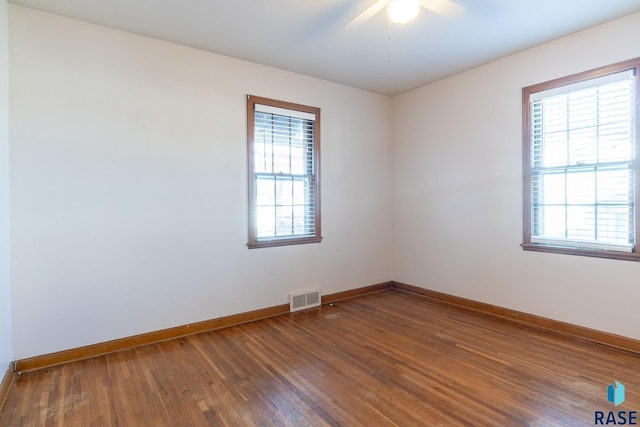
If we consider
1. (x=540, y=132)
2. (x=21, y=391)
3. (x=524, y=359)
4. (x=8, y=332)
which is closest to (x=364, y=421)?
(x=524, y=359)

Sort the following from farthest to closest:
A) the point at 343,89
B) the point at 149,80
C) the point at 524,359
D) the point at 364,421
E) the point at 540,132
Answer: the point at 343,89 < the point at 540,132 < the point at 149,80 < the point at 524,359 < the point at 364,421

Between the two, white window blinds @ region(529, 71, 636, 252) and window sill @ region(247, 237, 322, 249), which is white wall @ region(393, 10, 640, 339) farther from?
window sill @ region(247, 237, 322, 249)

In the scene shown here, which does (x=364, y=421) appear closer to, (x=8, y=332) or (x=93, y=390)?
(x=93, y=390)

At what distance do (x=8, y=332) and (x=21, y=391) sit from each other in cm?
44

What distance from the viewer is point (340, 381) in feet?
7.86

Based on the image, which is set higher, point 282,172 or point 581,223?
point 282,172

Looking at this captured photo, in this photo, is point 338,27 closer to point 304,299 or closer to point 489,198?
point 489,198

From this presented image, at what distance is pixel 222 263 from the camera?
3.48 metres

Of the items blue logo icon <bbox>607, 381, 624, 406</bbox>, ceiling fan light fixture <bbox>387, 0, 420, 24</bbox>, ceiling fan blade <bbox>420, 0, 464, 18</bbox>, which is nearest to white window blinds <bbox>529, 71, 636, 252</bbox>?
blue logo icon <bbox>607, 381, 624, 406</bbox>

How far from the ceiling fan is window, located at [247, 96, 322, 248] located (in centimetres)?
159

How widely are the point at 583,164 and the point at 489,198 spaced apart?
3.04 ft

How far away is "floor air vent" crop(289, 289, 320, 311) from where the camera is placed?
395cm

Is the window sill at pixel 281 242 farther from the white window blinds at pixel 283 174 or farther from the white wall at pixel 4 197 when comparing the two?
the white wall at pixel 4 197

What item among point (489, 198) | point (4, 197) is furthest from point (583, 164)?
point (4, 197)
